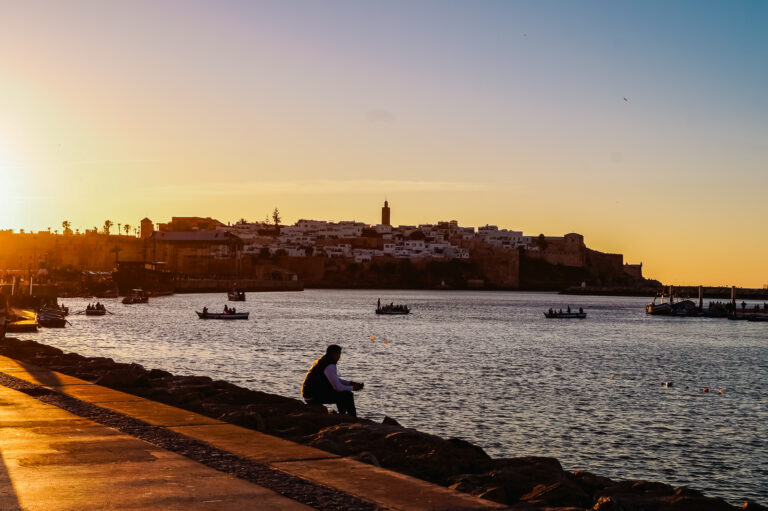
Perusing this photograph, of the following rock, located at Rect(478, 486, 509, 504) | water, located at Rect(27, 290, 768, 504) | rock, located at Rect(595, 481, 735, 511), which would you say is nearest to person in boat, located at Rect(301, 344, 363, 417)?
rock, located at Rect(595, 481, 735, 511)

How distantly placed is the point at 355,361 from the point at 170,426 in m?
37.0

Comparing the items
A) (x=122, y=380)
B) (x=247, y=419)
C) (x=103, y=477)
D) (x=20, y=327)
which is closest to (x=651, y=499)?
(x=247, y=419)

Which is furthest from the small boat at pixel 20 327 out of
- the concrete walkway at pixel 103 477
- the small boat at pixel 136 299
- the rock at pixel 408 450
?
the small boat at pixel 136 299

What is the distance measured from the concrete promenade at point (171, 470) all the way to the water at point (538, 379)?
11.4m

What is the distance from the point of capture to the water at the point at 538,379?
2322cm

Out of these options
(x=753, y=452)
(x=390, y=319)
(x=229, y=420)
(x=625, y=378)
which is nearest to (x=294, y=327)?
(x=390, y=319)

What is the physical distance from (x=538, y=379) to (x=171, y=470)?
34127 millimetres

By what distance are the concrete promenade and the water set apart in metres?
11.4

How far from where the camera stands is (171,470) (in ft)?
31.2

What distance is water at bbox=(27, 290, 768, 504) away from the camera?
23219 mm

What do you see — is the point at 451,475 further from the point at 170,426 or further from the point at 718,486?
the point at 718,486

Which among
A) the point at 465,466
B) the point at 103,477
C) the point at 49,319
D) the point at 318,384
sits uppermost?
the point at 318,384

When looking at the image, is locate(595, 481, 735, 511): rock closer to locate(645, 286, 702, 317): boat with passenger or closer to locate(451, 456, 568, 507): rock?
locate(451, 456, 568, 507): rock

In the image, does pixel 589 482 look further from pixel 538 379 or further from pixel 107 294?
pixel 107 294
